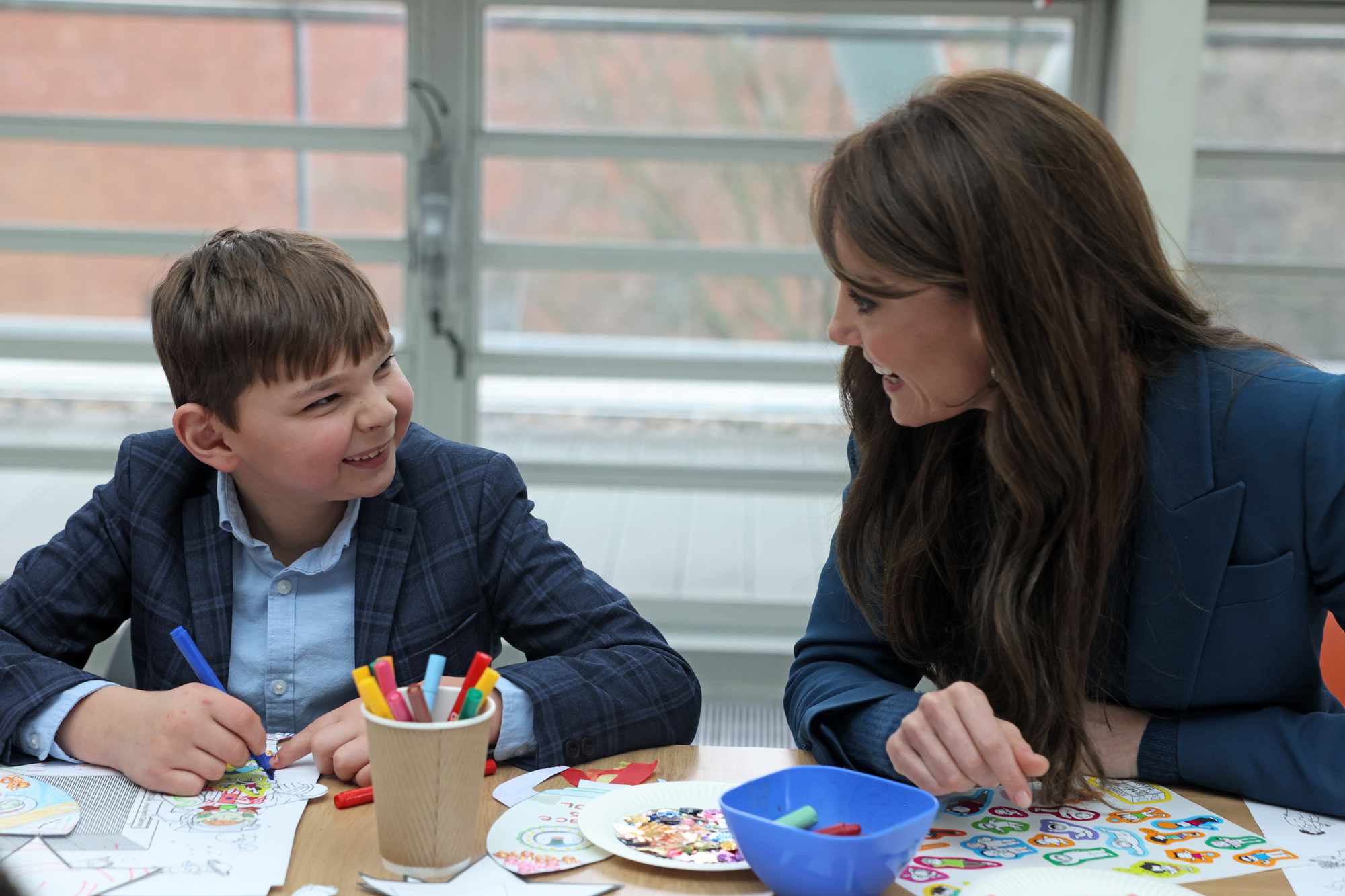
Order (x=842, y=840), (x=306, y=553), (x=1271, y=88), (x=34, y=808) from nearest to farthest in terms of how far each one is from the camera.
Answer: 1. (x=842, y=840)
2. (x=34, y=808)
3. (x=306, y=553)
4. (x=1271, y=88)

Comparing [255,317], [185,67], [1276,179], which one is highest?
[185,67]

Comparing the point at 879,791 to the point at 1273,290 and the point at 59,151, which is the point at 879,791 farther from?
the point at 59,151

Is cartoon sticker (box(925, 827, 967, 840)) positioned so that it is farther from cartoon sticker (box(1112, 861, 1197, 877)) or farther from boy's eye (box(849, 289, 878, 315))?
boy's eye (box(849, 289, 878, 315))

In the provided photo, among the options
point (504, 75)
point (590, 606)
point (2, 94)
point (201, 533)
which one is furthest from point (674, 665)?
point (2, 94)

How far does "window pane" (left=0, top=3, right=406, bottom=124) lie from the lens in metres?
3.42

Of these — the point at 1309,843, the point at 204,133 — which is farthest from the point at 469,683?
the point at 204,133

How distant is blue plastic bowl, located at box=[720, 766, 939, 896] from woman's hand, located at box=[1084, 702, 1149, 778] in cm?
31

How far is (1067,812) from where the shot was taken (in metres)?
1.16

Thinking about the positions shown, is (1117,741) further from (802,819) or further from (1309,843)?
(802,819)

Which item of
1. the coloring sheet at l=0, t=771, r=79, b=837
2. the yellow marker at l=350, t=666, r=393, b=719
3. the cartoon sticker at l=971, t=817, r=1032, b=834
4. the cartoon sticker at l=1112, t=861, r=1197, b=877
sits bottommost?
the coloring sheet at l=0, t=771, r=79, b=837

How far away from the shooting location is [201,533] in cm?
149

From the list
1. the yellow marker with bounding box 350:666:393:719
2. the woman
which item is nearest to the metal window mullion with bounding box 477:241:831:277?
the woman

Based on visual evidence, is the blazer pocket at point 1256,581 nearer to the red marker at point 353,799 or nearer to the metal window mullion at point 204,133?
the red marker at point 353,799

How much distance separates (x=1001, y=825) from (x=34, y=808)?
834 mm
